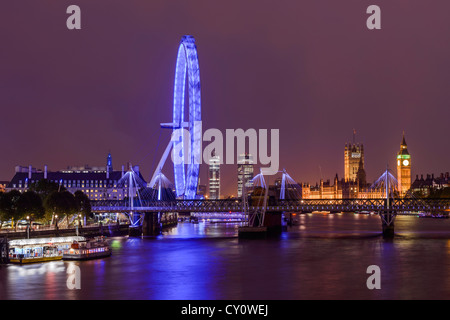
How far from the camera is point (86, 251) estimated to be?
5334 centimetres

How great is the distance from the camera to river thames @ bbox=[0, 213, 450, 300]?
37.3 meters

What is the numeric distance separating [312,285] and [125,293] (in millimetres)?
11209

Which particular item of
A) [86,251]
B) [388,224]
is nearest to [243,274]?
[86,251]

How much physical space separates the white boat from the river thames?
0.93 metres

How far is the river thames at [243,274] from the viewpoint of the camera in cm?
3734

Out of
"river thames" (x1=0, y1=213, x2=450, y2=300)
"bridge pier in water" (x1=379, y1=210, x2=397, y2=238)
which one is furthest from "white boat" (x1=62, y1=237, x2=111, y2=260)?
"bridge pier in water" (x1=379, y1=210, x2=397, y2=238)

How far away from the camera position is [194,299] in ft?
117

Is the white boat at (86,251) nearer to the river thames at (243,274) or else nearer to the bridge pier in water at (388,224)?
the river thames at (243,274)

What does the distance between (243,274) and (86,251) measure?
48.5ft

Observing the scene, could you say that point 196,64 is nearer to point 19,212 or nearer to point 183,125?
point 183,125

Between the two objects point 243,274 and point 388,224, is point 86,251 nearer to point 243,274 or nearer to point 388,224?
point 243,274

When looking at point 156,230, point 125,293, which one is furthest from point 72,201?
point 125,293

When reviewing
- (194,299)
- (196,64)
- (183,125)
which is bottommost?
(194,299)

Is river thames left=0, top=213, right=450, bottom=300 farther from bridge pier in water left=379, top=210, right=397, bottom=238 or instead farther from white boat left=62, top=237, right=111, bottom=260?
bridge pier in water left=379, top=210, right=397, bottom=238
